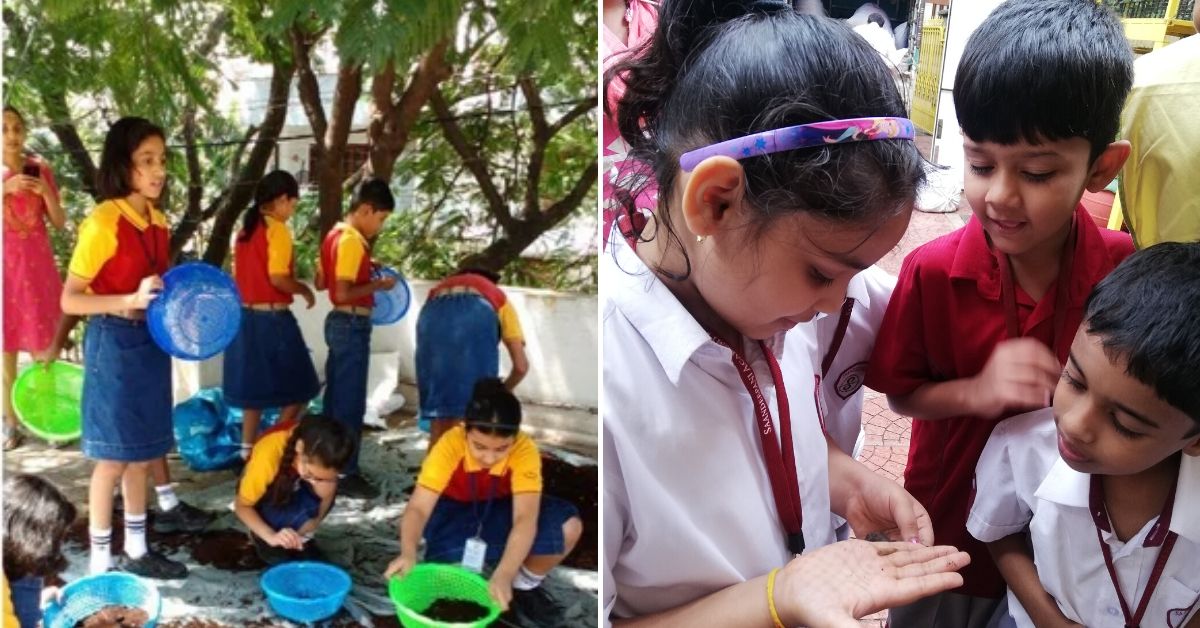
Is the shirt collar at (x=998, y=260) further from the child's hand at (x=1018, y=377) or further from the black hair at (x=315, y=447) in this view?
the black hair at (x=315, y=447)

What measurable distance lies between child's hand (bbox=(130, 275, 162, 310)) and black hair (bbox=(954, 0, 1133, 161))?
1.11 meters

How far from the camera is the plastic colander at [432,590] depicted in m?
1.35

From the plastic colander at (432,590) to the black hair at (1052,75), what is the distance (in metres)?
1.00

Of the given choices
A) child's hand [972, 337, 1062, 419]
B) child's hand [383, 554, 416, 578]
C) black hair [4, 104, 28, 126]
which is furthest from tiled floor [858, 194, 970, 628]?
black hair [4, 104, 28, 126]

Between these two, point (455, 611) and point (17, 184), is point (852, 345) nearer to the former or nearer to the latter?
point (455, 611)

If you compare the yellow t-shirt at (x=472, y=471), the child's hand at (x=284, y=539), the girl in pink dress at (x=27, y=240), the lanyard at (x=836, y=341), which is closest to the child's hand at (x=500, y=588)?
the yellow t-shirt at (x=472, y=471)

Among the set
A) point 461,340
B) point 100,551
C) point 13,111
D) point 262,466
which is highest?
point 13,111

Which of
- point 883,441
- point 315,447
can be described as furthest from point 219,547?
point 883,441

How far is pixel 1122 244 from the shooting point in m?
0.90

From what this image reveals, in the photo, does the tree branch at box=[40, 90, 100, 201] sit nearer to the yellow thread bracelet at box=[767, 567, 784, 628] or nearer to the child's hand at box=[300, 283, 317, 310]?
the child's hand at box=[300, 283, 317, 310]

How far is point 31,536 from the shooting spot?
4.16 feet

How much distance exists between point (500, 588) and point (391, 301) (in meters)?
0.49

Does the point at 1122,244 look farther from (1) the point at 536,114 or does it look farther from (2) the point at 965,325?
(1) the point at 536,114

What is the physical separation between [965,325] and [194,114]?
3.58 ft
